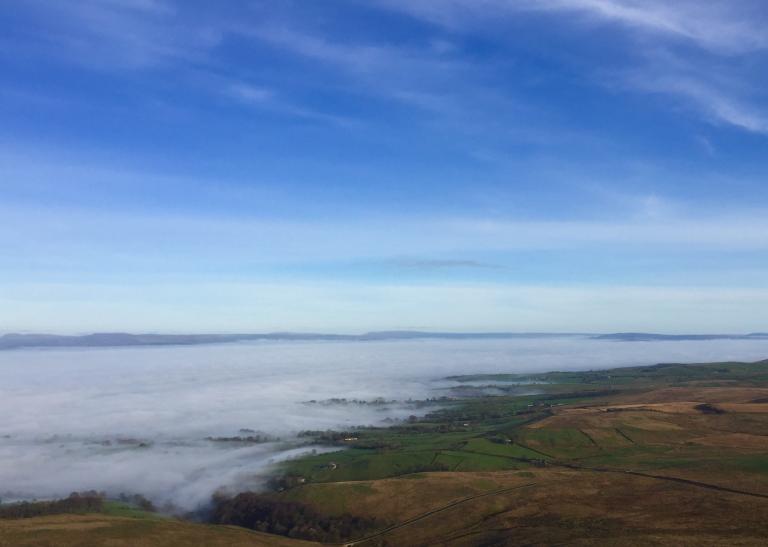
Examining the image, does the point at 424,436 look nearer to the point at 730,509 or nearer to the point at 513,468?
the point at 513,468

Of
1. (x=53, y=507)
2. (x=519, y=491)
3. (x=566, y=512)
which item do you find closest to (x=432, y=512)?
(x=519, y=491)

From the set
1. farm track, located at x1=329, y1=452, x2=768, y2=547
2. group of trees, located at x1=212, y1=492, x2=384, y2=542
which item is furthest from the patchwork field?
farm track, located at x1=329, y1=452, x2=768, y2=547

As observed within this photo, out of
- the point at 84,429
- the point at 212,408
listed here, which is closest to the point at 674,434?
the point at 212,408

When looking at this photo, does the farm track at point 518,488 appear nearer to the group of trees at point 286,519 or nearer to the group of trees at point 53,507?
the group of trees at point 286,519

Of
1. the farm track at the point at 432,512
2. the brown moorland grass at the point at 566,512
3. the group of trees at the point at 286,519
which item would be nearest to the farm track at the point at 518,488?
the farm track at the point at 432,512

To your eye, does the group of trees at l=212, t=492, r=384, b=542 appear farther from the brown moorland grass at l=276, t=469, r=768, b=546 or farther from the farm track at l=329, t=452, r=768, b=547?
the brown moorland grass at l=276, t=469, r=768, b=546

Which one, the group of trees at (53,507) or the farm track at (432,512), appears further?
the group of trees at (53,507)
